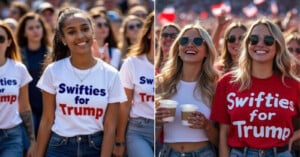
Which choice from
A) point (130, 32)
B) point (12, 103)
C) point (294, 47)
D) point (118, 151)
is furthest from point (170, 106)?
point (130, 32)

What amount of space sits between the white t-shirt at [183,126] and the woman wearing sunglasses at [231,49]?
31.6 inches

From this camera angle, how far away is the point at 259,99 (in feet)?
19.3

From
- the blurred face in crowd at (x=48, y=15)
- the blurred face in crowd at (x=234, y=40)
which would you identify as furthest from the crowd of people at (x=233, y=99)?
the blurred face in crowd at (x=48, y=15)

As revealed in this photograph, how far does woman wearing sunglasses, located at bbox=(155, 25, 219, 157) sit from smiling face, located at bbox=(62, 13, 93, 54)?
711 mm

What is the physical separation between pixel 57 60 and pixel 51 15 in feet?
22.1

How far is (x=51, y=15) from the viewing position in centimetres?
1302

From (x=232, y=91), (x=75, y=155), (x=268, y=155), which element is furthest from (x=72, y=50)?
(x=268, y=155)

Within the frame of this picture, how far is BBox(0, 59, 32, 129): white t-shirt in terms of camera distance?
6.82m

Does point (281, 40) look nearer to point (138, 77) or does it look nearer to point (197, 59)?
point (197, 59)

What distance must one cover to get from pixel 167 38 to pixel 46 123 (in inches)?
77.4

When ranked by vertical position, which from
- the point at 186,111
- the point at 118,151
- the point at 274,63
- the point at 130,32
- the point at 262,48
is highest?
the point at 262,48

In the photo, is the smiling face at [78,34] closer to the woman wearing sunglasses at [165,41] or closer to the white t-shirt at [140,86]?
the white t-shirt at [140,86]

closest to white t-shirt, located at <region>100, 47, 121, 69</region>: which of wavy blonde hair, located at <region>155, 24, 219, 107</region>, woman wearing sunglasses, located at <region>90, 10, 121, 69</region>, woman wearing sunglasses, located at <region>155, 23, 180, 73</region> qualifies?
woman wearing sunglasses, located at <region>90, 10, 121, 69</region>

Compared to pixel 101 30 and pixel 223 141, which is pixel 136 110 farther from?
pixel 101 30
